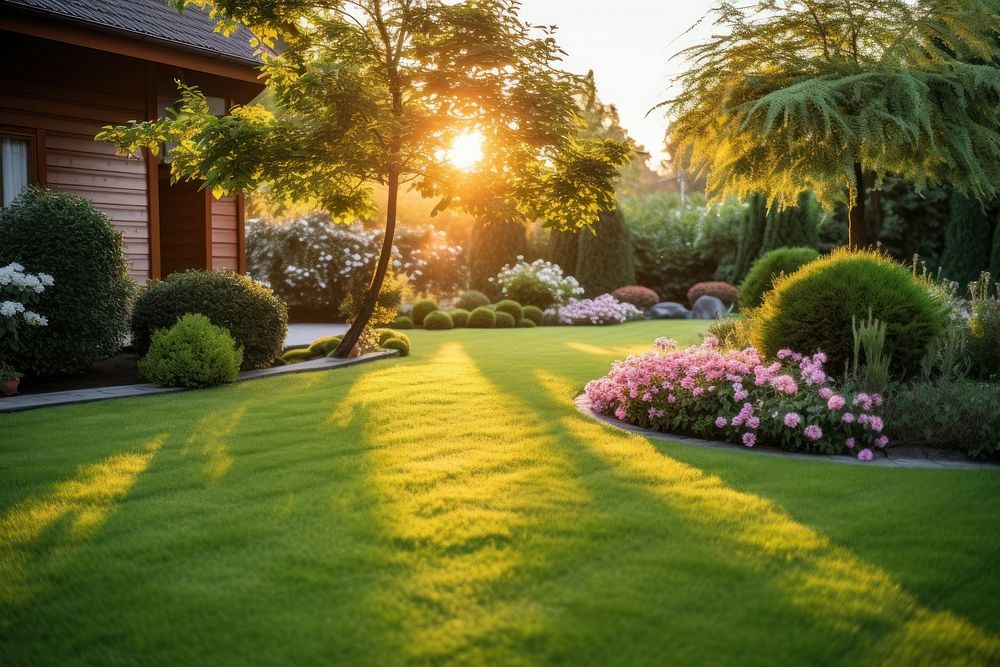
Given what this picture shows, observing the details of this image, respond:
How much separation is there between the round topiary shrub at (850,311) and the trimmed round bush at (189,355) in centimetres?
562

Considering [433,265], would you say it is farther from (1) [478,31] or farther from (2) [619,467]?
(2) [619,467]

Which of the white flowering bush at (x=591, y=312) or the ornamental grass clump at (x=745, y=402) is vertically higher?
the white flowering bush at (x=591, y=312)

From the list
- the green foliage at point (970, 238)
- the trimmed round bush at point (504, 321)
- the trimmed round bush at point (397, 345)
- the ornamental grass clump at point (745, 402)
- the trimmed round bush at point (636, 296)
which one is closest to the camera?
the ornamental grass clump at point (745, 402)

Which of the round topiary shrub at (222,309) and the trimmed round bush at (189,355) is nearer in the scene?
the trimmed round bush at (189,355)

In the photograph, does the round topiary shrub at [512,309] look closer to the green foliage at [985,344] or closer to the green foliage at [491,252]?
the green foliage at [491,252]

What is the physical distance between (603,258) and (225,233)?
507 inches

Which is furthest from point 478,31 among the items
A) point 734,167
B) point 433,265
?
point 433,265

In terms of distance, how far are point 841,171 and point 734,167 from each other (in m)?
1.28

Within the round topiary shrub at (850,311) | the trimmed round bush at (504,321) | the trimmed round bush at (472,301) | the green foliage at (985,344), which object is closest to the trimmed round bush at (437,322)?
the trimmed round bush at (504,321)

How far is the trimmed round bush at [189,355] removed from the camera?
8.20 meters

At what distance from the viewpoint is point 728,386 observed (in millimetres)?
6070

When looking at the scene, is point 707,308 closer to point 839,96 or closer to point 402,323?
point 402,323

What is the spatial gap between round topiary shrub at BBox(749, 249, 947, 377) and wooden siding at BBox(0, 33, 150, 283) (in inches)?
342

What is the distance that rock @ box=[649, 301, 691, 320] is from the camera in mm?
22188
